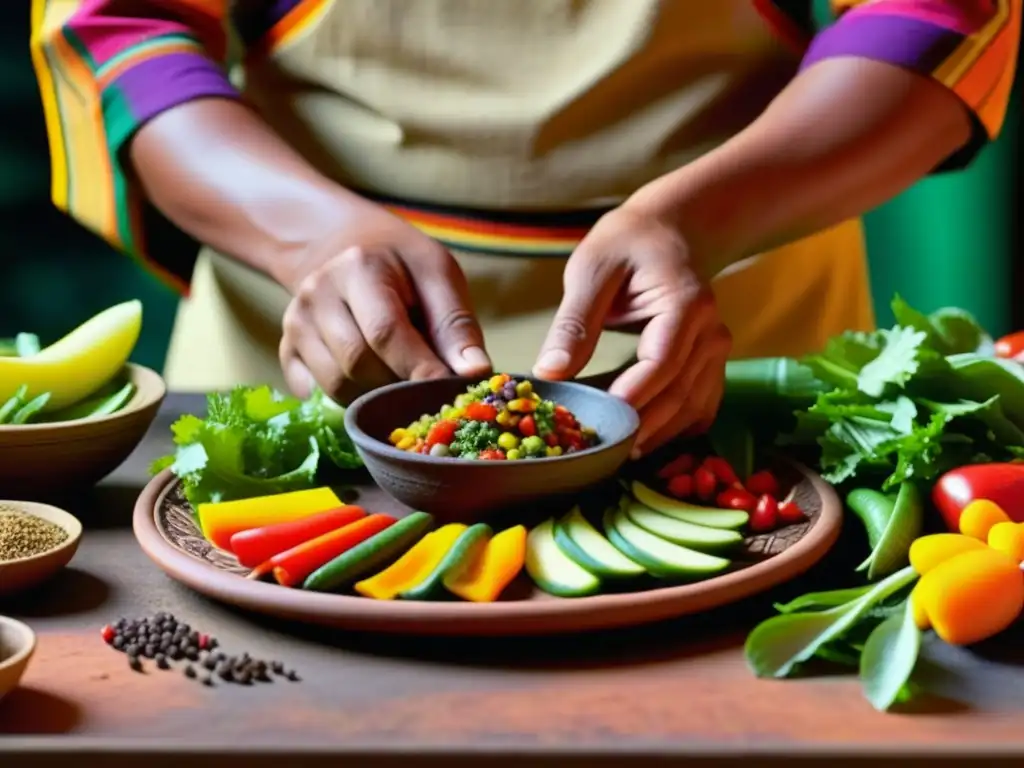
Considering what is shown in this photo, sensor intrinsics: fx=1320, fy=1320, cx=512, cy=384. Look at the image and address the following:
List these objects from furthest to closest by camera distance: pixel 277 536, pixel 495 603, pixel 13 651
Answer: pixel 277 536, pixel 495 603, pixel 13 651

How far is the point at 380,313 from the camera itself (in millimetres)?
1417

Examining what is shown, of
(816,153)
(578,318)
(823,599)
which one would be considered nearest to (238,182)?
(578,318)

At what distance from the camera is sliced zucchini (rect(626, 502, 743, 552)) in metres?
1.17

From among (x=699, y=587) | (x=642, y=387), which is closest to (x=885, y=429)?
(x=642, y=387)

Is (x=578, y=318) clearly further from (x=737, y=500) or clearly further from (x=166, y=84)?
(x=166, y=84)

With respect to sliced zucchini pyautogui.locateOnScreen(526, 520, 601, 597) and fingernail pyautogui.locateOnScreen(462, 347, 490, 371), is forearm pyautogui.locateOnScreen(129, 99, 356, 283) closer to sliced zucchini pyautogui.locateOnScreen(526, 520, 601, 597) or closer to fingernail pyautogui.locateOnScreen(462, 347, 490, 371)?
fingernail pyautogui.locateOnScreen(462, 347, 490, 371)

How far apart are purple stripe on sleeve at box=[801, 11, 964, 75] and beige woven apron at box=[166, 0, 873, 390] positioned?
5.4 inches

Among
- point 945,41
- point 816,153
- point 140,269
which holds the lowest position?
point 140,269

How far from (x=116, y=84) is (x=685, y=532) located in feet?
3.30

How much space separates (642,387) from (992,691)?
0.52 meters

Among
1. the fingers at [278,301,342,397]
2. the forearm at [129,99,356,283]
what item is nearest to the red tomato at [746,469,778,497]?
the fingers at [278,301,342,397]

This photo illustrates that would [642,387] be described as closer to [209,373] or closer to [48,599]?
[48,599]

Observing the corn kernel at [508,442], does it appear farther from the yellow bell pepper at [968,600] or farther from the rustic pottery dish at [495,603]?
the yellow bell pepper at [968,600]

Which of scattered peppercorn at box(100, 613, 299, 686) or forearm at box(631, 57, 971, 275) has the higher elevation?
forearm at box(631, 57, 971, 275)
